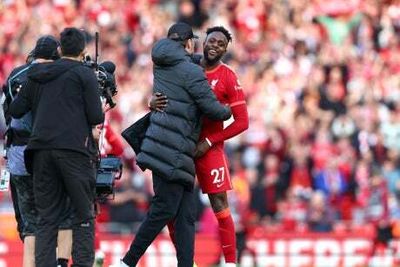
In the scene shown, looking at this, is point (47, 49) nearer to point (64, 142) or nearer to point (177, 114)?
point (64, 142)

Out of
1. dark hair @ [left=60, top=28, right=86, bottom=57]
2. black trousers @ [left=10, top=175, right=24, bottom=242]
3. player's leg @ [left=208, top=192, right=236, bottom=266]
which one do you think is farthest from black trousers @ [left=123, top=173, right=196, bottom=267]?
dark hair @ [left=60, top=28, right=86, bottom=57]

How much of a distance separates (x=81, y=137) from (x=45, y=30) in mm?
16460

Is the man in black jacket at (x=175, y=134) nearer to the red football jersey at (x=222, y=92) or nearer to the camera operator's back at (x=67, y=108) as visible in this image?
the red football jersey at (x=222, y=92)

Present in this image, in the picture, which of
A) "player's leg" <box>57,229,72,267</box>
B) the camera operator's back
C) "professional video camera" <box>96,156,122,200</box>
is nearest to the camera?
the camera operator's back

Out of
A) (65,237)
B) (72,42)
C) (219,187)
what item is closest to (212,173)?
(219,187)

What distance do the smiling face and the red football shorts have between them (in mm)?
942

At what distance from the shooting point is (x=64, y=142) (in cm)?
1452

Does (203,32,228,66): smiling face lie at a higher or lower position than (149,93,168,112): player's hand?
higher

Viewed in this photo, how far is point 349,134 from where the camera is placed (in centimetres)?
2888

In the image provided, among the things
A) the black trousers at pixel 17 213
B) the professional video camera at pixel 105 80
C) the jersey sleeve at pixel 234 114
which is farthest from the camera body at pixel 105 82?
the black trousers at pixel 17 213

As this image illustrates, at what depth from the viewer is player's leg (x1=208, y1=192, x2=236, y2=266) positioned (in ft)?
53.3

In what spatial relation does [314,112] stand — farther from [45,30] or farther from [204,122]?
[204,122]

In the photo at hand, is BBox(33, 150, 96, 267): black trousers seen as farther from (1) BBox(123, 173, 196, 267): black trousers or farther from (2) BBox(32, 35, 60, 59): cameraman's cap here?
(2) BBox(32, 35, 60, 59): cameraman's cap

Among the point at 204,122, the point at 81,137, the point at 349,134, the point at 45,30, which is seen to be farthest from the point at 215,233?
the point at 81,137
